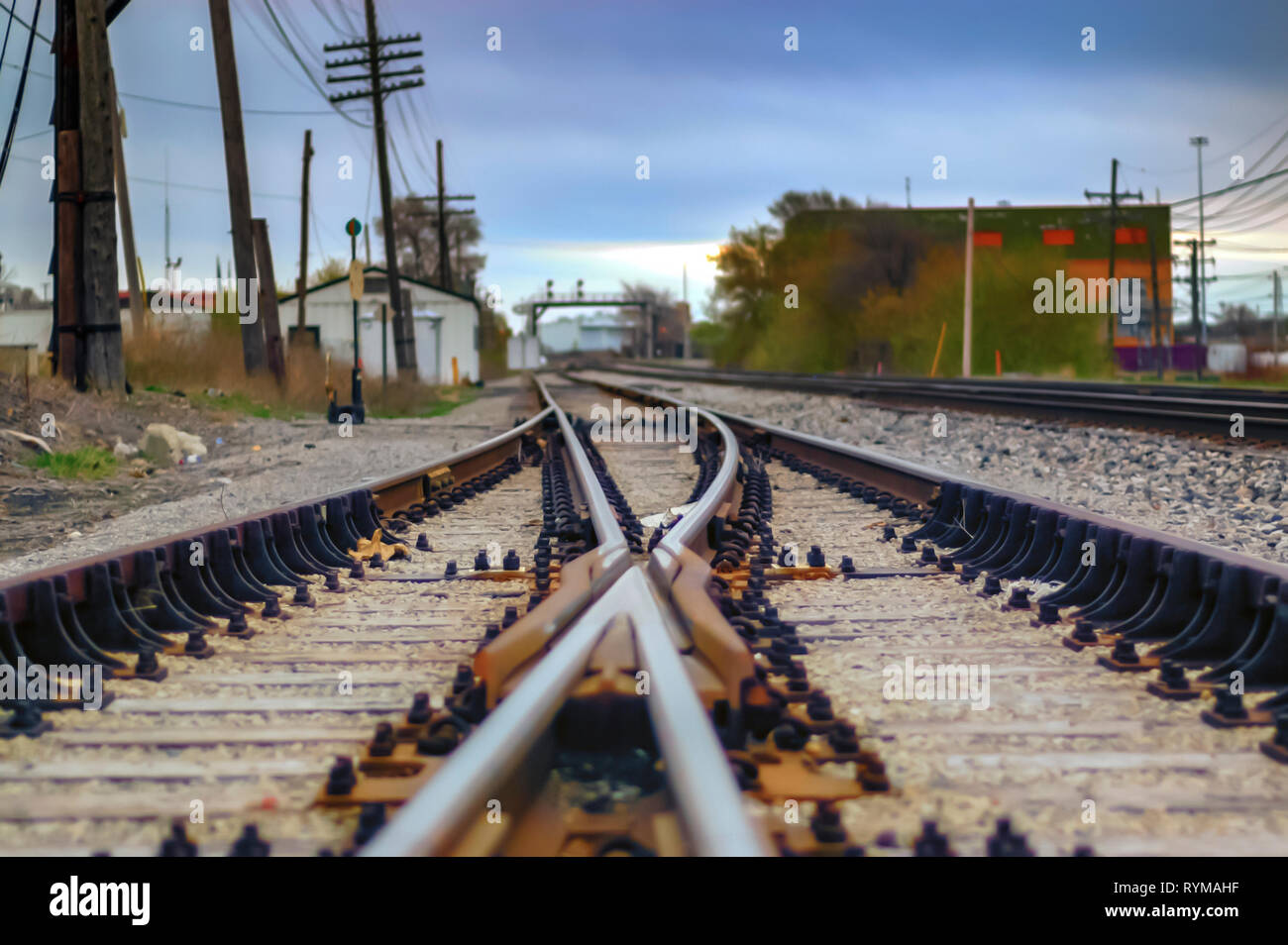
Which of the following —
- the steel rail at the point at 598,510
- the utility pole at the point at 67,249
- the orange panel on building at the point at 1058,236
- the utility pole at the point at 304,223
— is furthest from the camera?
the orange panel on building at the point at 1058,236

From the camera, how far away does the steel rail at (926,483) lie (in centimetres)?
368

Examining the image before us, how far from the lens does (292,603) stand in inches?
177

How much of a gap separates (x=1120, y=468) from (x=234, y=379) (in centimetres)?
1620

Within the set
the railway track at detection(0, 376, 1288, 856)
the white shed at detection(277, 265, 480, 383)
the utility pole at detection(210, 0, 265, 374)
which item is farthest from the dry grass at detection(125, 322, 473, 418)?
the white shed at detection(277, 265, 480, 383)

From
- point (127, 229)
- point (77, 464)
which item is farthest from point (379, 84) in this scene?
point (77, 464)

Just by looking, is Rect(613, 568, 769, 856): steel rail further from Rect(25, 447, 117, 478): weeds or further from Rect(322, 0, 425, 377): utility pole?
Rect(322, 0, 425, 377): utility pole

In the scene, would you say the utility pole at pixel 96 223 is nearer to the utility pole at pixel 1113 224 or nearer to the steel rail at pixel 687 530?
the steel rail at pixel 687 530

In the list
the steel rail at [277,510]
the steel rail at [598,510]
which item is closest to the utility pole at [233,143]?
the steel rail at [277,510]

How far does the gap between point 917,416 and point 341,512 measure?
1256 cm

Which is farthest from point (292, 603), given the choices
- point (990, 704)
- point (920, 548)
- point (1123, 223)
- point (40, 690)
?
point (1123, 223)

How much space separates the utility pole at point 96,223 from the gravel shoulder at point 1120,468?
32.2ft

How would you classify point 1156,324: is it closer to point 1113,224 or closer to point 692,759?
point 1113,224

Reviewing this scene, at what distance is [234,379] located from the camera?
20.7 metres
